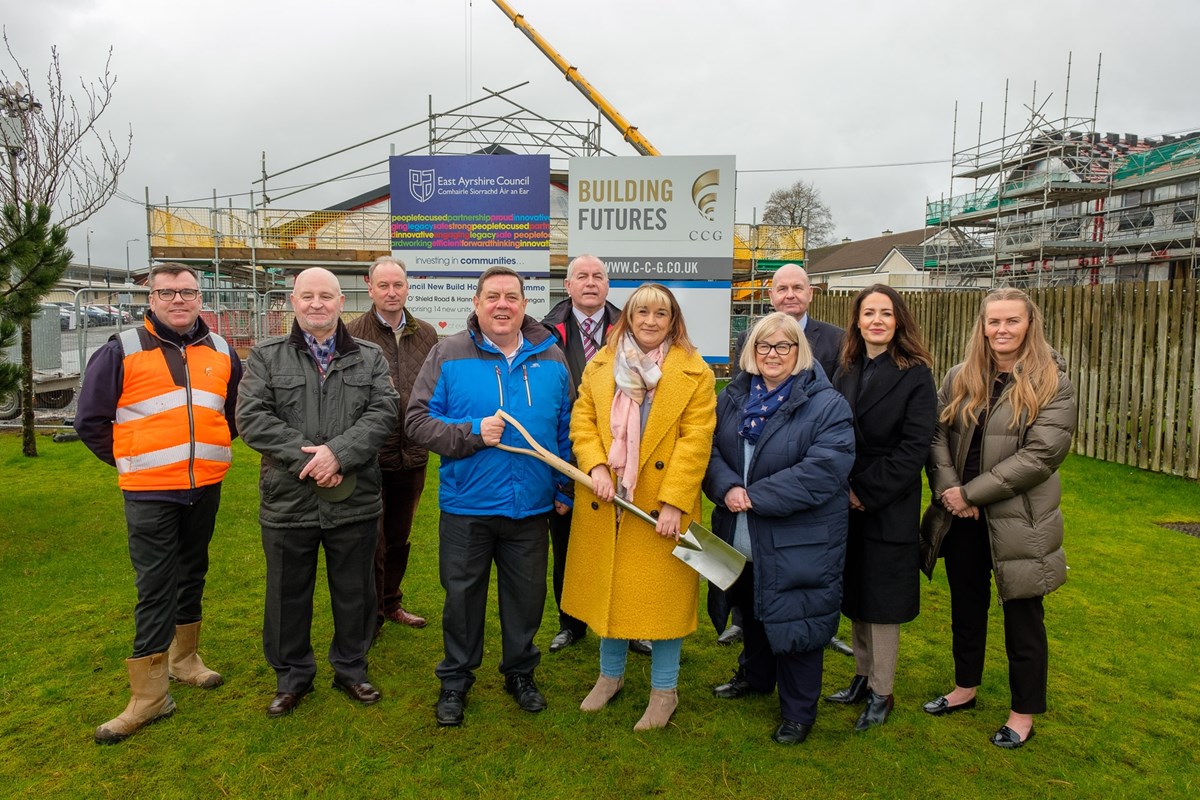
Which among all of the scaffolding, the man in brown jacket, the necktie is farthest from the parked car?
the scaffolding

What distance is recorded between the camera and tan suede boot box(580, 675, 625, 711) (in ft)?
11.6

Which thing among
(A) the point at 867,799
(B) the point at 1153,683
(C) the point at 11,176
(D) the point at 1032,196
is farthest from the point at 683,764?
(D) the point at 1032,196

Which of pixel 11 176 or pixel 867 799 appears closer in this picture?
pixel 867 799

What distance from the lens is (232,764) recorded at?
304 cm

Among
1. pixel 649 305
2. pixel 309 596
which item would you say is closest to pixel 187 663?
pixel 309 596

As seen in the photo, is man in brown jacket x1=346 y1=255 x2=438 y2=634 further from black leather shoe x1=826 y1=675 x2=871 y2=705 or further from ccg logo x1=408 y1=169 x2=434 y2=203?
ccg logo x1=408 y1=169 x2=434 y2=203

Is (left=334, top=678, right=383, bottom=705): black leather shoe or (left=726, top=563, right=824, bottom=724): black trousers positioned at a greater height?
(left=726, top=563, right=824, bottom=724): black trousers

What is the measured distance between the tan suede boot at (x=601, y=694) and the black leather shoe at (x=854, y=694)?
106 cm

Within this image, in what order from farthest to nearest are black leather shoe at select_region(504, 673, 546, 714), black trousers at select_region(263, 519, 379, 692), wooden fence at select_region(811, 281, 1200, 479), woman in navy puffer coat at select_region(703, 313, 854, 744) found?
wooden fence at select_region(811, 281, 1200, 479)
black leather shoe at select_region(504, 673, 546, 714)
black trousers at select_region(263, 519, 379, 692)
woman in navy puffer coat at select_region(703, 313, 854, 744)

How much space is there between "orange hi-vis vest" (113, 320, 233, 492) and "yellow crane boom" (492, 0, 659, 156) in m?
19.5

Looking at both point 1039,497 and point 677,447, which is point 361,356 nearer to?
point 677,447

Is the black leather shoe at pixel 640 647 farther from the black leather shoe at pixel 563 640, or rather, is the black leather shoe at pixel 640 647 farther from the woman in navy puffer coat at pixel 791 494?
the woman in navy puffer coat at pixel 791 494

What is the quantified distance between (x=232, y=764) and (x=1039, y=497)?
11.5 feet

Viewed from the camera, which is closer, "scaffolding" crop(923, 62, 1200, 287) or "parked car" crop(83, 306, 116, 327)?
→ "parked car" crop(83, 306, 116, 327)
